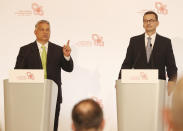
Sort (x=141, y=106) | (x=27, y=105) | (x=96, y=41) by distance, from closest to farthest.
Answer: (x=141, y=106) → (x=27, y=105) → (x=96, y=41)

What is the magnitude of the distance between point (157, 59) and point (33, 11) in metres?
1.94

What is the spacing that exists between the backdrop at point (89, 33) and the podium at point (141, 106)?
1572mm

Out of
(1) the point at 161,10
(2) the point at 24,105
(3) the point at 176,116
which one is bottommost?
(2) the point at 24,105

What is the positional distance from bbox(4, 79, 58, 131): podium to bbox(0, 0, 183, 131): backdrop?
1.52 metres

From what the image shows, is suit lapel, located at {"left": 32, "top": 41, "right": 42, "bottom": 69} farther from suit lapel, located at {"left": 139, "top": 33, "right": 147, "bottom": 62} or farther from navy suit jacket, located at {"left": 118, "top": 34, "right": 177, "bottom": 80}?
suit lapel, located at {"left": 139, "top": 33, "right": 147, "bottom": 62}

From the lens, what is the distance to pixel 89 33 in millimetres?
4715

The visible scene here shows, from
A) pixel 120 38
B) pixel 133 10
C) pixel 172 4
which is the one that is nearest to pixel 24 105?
pixel 120 38

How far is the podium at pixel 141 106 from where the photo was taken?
2988 mm

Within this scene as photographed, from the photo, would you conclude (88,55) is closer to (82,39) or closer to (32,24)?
(82,39)

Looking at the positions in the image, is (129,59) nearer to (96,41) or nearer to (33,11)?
(96,41)

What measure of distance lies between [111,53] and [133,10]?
0.71 metres

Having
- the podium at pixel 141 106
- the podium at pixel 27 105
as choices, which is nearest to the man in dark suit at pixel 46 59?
the podium at pixel 27 105

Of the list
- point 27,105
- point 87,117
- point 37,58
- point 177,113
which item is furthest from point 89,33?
point 177,113

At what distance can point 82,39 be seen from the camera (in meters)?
4.71
